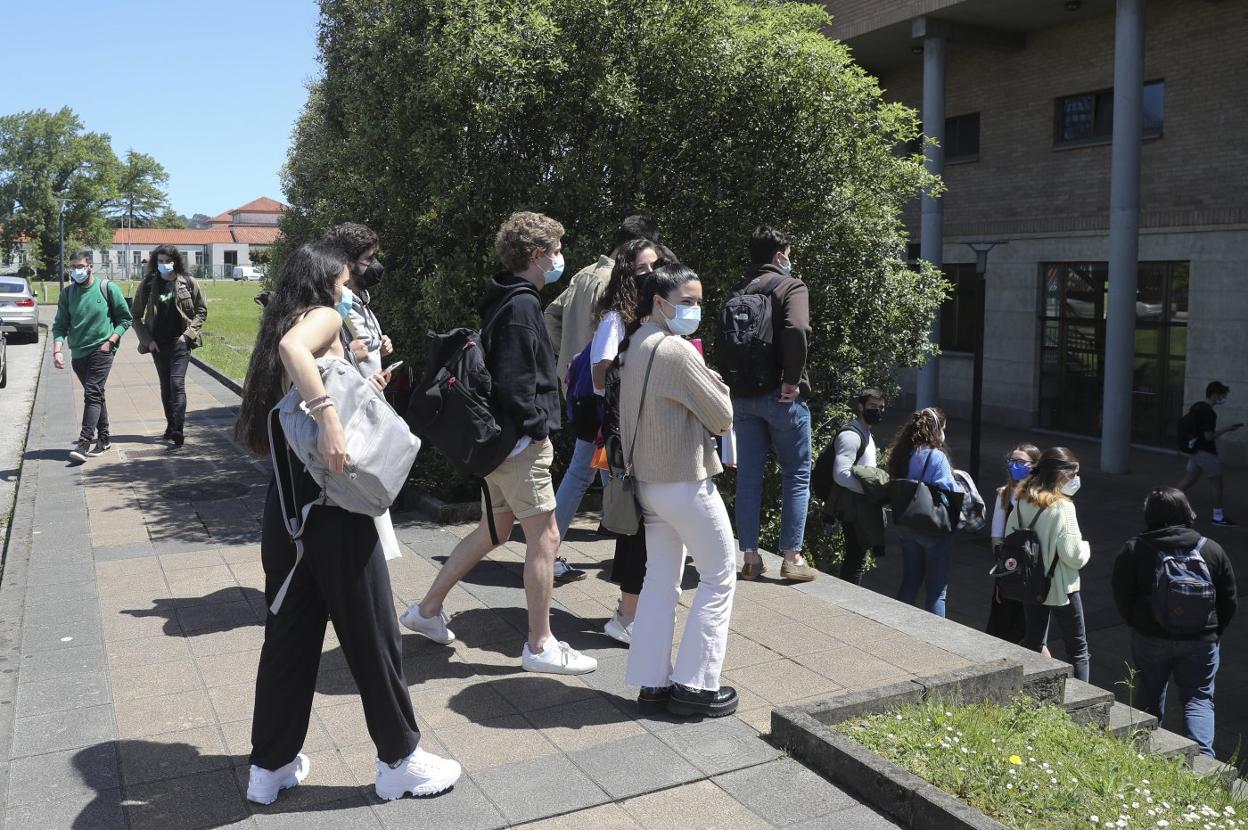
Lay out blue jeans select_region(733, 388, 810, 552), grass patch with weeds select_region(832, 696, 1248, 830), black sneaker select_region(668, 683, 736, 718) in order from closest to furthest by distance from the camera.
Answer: grass patch with weeds select_region(832, 696, 1248, 830) < black sneaker select_region(668, 683, 736, 718) < blue jeans select_region(733, 388, 810, 552)

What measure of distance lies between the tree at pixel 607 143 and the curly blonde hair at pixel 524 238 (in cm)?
326

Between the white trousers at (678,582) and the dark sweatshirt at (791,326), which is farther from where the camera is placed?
the dark sweatshirt at (791,326)

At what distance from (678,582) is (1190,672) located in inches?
140

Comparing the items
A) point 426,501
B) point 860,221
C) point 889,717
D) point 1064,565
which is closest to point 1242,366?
point 860,221

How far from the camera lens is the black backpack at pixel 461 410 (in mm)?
4230

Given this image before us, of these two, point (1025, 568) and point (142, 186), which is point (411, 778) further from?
point (142, 186)

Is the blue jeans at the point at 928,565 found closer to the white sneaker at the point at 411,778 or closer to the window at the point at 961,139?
the white sneaker at the point at 411,778

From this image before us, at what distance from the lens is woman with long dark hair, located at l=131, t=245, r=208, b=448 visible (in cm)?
1045

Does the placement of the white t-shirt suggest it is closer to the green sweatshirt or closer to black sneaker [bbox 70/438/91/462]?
the green sweatshirt

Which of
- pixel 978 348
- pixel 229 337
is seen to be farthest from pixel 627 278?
pixel 229 337

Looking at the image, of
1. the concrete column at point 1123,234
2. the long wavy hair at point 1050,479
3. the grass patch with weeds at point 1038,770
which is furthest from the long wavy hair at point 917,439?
the concrete column at point 1123,234

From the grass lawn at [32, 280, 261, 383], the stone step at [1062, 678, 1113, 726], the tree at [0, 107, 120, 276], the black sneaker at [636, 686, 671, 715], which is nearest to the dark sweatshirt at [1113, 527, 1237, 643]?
the stone step at [1062, 678, 1113, 726]

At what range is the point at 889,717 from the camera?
420 centimetres

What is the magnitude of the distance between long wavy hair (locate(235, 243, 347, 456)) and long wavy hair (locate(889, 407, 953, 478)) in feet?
14.6
